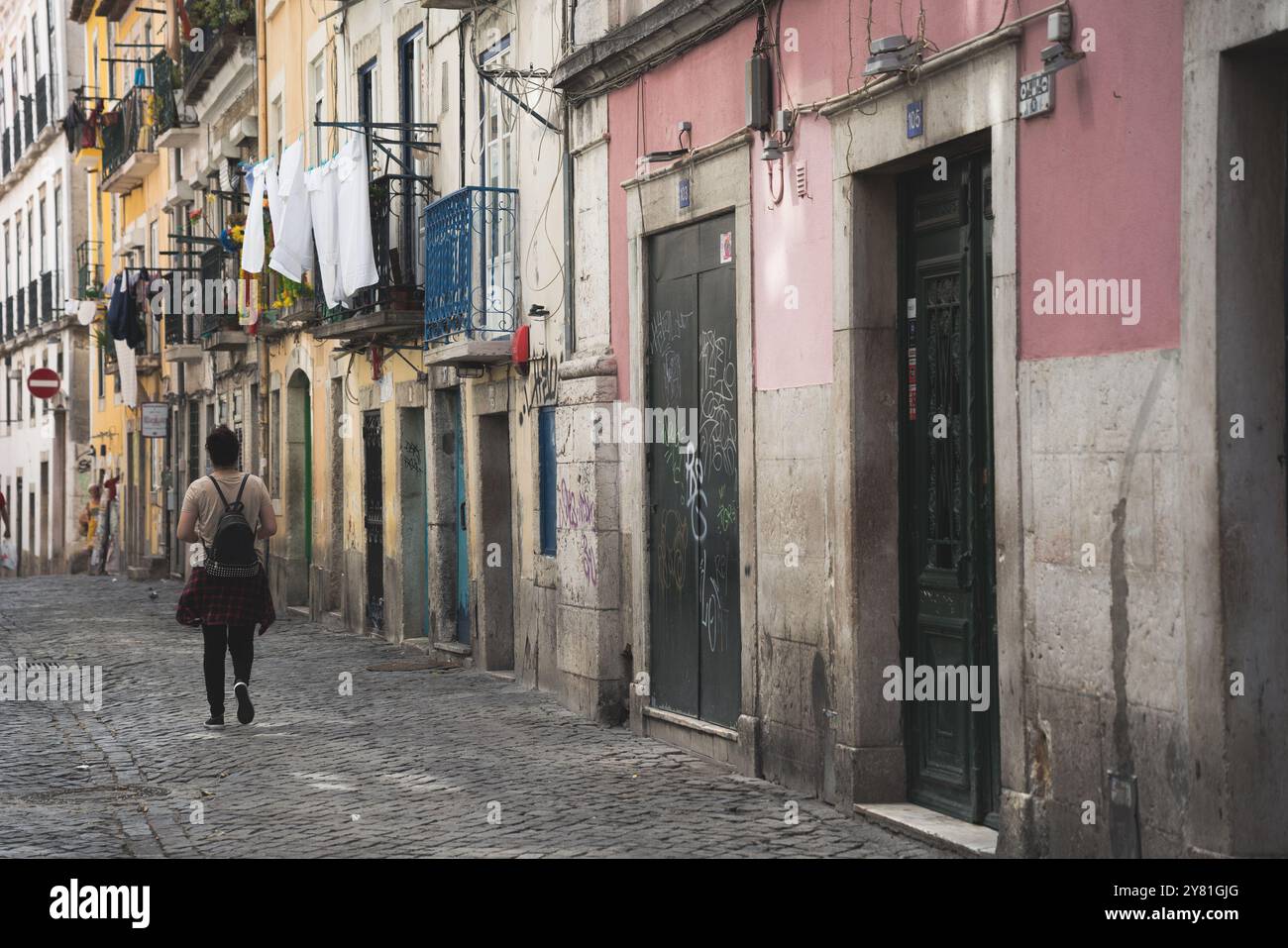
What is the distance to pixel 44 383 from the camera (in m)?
32.2

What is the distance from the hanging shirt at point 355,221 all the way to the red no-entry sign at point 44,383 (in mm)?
16082

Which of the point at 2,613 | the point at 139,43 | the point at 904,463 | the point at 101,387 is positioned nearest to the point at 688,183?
the point at 904,463

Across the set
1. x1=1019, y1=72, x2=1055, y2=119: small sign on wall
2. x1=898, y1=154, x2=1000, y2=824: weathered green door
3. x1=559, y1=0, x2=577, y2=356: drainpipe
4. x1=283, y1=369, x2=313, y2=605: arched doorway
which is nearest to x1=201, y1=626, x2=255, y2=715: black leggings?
x1=559, y1=0, x2=577, y2=356: drainpipe

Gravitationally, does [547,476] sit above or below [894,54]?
below

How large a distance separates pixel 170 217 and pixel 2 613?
32.6 feet

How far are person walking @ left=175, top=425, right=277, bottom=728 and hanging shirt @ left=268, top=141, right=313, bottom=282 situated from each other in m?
6.68

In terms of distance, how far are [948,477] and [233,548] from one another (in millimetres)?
4921

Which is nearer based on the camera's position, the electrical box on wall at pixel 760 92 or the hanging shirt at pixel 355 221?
the electrical box on wall at pixel 760 92

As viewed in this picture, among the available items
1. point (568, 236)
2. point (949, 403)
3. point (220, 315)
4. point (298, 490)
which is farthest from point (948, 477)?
point (220, 315)

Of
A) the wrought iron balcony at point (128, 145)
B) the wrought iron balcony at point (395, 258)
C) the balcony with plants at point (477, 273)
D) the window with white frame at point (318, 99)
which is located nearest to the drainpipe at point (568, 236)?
the balcony with plants at point (477, 273)

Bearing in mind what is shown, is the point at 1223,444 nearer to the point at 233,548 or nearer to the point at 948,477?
the point at 948,477

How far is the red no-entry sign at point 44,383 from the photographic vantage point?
3195 centimetres

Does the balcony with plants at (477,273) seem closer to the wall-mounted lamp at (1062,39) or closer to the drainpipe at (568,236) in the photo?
the drainpipe at (568,236)

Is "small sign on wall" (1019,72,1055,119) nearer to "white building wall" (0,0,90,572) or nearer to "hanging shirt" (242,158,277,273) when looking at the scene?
"hanging shirt" (242,158,277,273)
